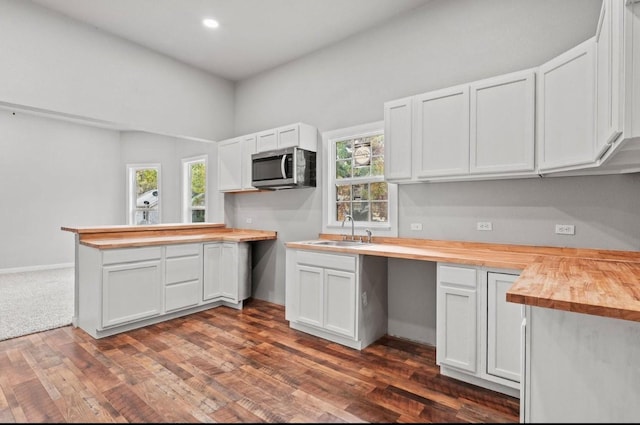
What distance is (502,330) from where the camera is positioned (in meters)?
2.11

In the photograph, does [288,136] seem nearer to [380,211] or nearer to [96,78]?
[380,211]

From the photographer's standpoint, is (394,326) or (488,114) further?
(394,326)

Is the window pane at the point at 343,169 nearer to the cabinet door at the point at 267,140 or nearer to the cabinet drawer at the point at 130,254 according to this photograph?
the cabinet door at the point at 267,140

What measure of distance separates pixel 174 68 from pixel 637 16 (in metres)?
4.46

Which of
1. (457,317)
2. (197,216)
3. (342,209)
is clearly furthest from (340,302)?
(197,216)

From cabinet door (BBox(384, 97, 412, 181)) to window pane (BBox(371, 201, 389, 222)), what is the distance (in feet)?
1.63

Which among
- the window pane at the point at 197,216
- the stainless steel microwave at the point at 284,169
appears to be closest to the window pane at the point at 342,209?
the stainless steel microwave at the point at 284,169

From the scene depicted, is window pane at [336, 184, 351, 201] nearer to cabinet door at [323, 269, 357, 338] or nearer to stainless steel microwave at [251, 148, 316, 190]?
stainless steel microwave at [251, 148, 316, 190]

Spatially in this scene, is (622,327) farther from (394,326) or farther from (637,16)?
(394,326)

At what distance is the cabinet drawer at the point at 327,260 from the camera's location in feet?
9.47

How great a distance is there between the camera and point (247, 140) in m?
4.31

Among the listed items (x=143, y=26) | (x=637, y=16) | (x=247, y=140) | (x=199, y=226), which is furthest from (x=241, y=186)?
(x=637, y=16)

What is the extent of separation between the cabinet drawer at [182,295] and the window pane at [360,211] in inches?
78.9

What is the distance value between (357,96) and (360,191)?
1.03 m
